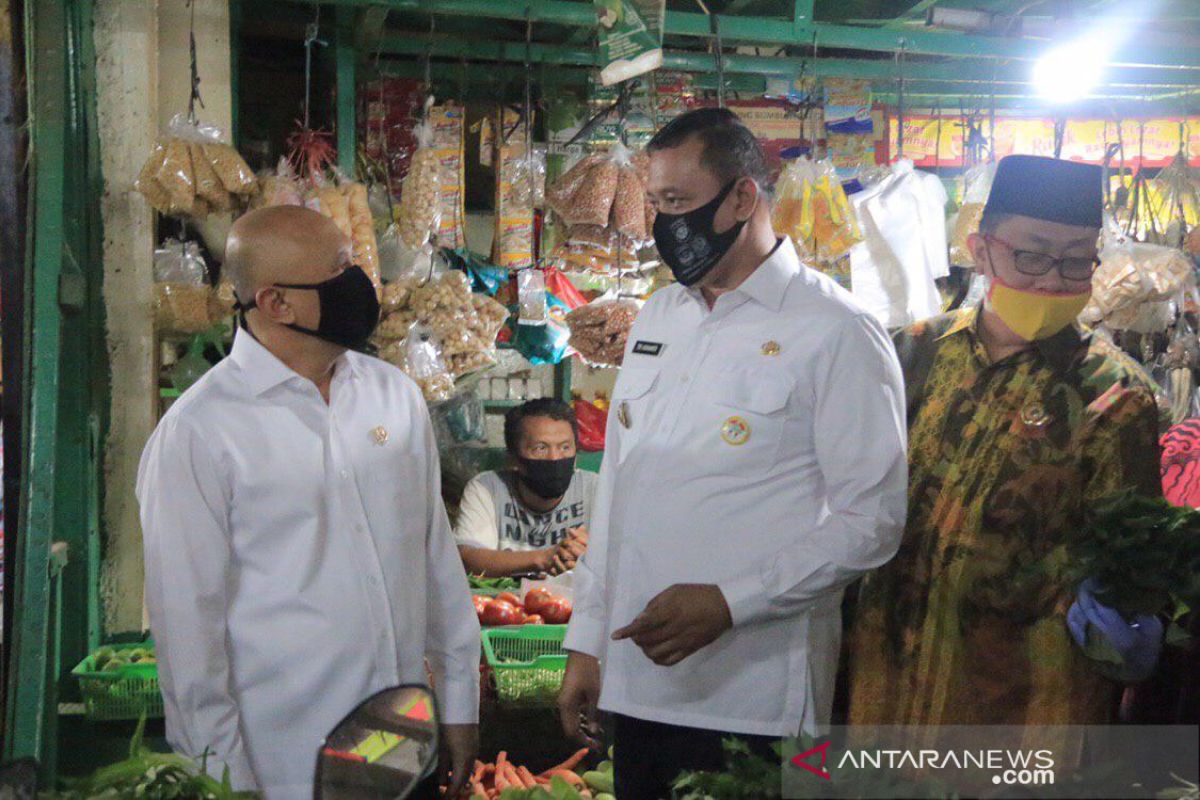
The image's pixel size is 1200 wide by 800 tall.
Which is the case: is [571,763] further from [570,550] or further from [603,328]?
[603,328]

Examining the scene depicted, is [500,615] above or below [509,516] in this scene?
below

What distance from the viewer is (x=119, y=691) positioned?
3.13 metres

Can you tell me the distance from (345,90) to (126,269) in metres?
1.05

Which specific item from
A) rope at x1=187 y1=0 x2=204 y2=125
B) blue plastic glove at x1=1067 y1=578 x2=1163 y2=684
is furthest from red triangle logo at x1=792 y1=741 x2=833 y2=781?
rope at x1=187 y1=0 x2=204 y2=125

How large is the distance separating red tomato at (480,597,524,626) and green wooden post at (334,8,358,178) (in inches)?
63.9

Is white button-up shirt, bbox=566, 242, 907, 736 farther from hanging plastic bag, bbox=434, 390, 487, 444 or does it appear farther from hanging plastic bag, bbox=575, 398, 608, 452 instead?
hanging plastic bag, bbox=575, 398, 608, 452

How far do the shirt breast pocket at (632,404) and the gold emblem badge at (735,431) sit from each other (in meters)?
0.20

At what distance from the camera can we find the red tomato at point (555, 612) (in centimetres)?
390

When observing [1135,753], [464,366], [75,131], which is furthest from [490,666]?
[1135,753]

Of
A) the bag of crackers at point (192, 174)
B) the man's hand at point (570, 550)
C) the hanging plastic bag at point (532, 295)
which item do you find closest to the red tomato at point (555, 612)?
the man's hand at point (570, 550)

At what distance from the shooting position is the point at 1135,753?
100 centimetres

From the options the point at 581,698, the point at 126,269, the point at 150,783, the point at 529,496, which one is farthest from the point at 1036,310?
the point at 126,269

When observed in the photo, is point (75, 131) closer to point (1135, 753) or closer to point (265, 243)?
point (265, 243)

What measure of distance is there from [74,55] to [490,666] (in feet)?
7.16
